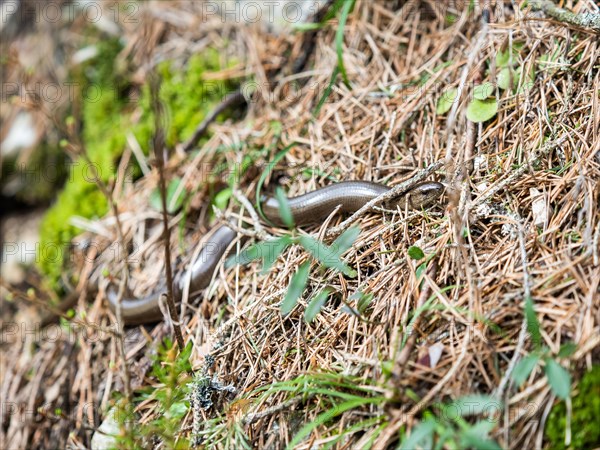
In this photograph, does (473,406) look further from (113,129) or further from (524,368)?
(113,129)

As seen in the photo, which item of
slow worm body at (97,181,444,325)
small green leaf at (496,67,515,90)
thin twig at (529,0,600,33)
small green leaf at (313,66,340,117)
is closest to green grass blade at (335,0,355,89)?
small green leaf at (313,66,340,117)

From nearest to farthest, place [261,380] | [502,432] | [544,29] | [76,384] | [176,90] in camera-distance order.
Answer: [502,432]
[261,380]
[544,29]
[76,384]
[176,90]

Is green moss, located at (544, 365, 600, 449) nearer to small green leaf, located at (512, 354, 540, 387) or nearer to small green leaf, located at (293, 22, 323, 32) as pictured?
small green leaf, located at (512, 354, 540, 387)

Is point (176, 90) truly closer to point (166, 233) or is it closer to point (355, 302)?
point (166, 233)

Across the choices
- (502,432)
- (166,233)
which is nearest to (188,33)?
(166,233)

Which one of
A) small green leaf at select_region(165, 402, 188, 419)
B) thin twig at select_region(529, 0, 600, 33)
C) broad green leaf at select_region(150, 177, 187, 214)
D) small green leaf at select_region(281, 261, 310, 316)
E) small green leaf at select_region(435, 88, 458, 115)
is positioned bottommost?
small green leaf at select_region(165, 402, 188, 419)

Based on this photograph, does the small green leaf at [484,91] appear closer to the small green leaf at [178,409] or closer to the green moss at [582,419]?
the green moss at [582,419]

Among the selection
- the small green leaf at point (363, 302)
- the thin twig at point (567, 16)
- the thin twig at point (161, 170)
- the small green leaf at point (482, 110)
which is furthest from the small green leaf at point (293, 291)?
the thin twig at point (567, 16)
